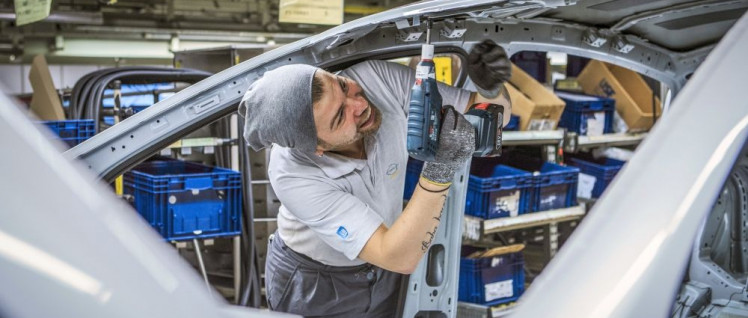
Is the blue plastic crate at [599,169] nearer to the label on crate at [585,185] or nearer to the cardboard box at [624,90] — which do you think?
the label on crate at [585,185]

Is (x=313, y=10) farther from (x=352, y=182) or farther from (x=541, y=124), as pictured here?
(x=541, y=124)

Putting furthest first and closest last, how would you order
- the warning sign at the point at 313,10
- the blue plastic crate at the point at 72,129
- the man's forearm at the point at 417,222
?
the warning sign at the point at 313,10 < the blue plastic crate at the point at 72,129 < the man's forearm at the point at 417,222

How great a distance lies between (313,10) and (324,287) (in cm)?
153

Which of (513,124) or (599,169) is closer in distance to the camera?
(513,124)

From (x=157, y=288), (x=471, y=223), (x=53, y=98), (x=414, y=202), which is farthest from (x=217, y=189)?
(x=157, y=288)

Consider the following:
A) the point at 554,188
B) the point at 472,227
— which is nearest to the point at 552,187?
the point at 554,188

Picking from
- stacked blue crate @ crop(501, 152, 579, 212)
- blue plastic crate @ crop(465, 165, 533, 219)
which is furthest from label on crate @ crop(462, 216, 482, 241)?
stacked blue crate @ crop(501, 152, 579, 212)

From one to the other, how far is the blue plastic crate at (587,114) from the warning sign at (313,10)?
9.07 feet

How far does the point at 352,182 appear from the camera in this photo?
266cm

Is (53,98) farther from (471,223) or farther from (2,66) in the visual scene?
(2,66)

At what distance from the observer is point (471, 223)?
16.5ft

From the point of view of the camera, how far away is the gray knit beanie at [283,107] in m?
2.30

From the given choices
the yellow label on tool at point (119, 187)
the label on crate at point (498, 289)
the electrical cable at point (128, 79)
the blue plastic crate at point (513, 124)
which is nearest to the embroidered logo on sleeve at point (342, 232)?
the electrical cable at point (128, 79)

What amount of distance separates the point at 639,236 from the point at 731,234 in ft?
7.00
